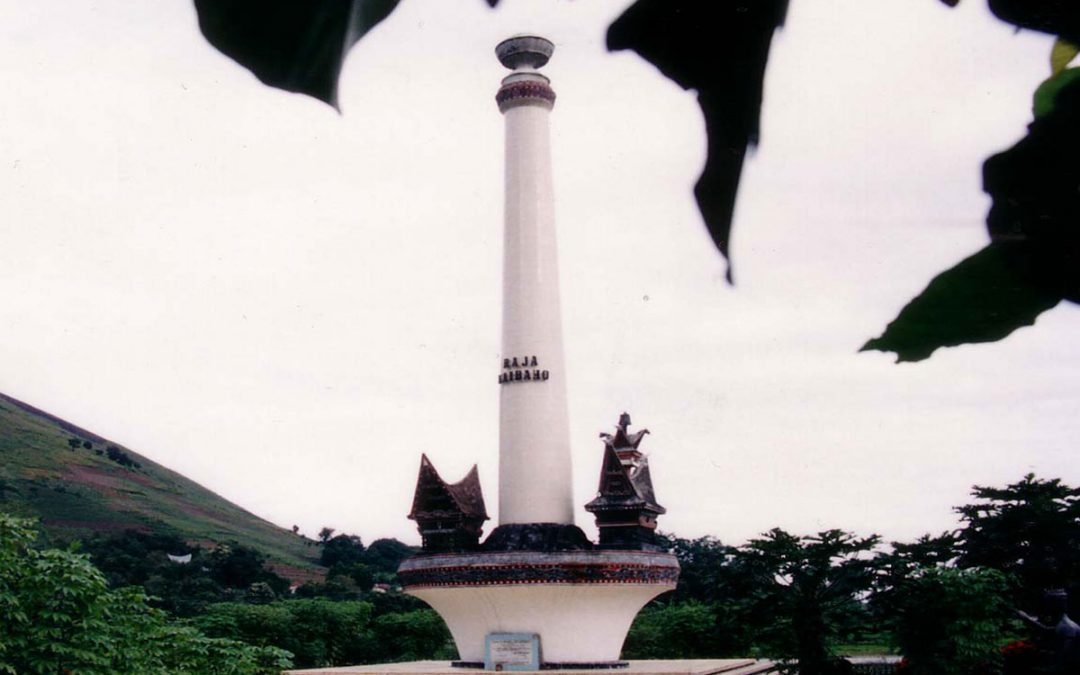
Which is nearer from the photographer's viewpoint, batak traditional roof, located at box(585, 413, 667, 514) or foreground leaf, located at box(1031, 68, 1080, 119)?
foreground leaf, located at box(1031, 68, 1080, 119)

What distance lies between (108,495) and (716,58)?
68.6 meters

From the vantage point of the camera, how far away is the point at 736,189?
28.6 inches

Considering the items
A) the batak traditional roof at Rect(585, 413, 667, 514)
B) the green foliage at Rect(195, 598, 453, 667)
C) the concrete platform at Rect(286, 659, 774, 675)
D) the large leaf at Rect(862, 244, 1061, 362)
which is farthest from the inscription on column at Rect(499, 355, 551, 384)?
the large leaf at Rect(862, 244, 1061, 362)

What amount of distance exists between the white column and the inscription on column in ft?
0.05

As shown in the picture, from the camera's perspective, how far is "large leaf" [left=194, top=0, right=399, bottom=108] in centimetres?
67

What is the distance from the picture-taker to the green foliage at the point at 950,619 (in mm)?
17094

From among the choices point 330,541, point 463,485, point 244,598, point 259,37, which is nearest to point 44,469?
point 330,541

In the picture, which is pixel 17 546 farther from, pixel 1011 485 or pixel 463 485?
pixel 1011 485

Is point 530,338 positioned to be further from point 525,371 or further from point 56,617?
point 56,617

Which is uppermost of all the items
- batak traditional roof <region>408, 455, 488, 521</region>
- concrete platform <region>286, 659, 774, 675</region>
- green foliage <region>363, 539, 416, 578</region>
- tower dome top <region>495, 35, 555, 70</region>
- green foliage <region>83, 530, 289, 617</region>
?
tower dome top <region>495, 35, 555, 70</region>

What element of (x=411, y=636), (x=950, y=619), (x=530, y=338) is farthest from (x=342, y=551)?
(x=950, y=619)

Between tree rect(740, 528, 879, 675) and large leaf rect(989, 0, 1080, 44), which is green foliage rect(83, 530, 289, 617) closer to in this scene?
tree rect(740, 528, 879, 675)

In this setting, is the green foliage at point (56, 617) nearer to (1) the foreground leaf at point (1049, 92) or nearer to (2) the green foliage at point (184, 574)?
(1) the foreground leaf at point (1049, 92)

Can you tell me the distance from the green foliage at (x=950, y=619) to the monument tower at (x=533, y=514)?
12.1 ft
